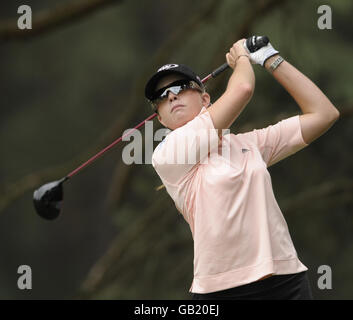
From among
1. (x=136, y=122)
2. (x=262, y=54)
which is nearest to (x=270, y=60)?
(x=262, y=54)

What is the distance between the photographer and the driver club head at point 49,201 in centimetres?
364

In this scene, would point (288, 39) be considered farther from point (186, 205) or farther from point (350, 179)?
point (186, 205)

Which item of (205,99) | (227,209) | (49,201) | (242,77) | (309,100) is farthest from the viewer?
(49,201)

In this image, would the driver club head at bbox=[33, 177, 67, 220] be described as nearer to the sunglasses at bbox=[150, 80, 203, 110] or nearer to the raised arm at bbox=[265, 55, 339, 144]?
the sunglasses at bbox=[150, 80, 203, 110]

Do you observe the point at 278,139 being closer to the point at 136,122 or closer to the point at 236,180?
the point at 236,180

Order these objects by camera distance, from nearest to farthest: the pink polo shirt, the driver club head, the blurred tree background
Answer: the pink polo shirt
the driver club head
the blurred tree background

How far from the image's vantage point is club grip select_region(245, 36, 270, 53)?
9.75ft

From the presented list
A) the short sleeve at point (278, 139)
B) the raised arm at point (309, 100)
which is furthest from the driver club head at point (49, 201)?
the raised arm at point (309, 100)

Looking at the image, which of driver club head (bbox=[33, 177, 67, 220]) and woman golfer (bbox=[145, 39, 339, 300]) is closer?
woman golfer (bbox=[145, 39, 339, 300])

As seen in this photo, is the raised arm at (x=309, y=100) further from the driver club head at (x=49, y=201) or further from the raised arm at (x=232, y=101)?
the driver club head at (x=49, y=201)

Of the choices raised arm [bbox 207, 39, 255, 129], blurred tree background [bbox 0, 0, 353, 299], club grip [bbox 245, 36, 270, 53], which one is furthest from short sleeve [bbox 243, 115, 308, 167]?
blurred tree background [bbox 0, 0, 353, 299]

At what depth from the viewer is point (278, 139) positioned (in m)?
2.99

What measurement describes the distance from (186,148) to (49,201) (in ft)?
3.40

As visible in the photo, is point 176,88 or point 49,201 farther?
point 49,201
